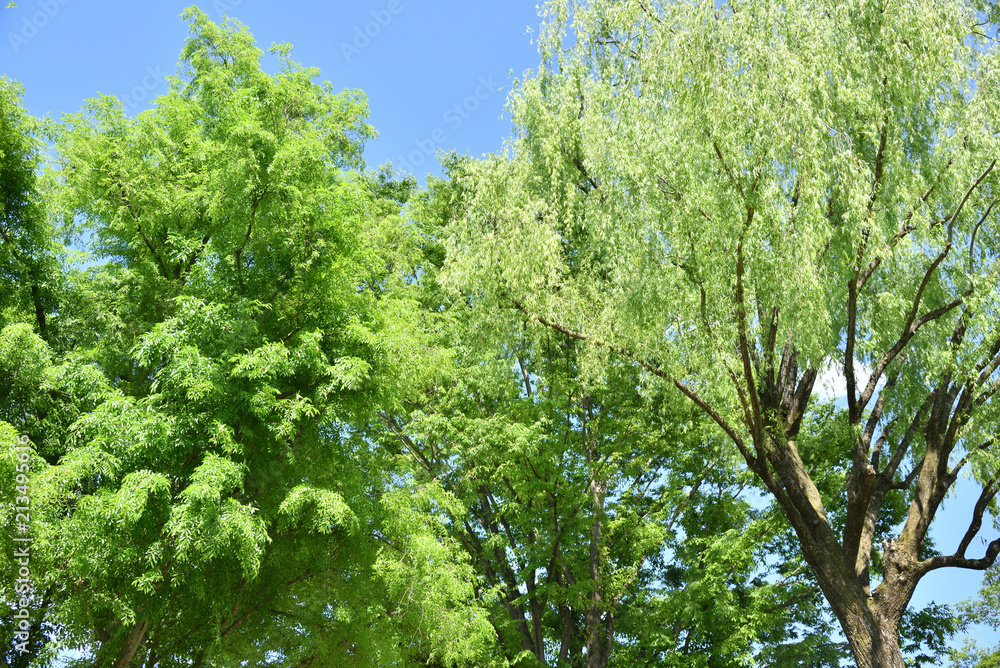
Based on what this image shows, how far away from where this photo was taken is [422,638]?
9438 millimetres

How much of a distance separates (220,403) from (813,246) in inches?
258

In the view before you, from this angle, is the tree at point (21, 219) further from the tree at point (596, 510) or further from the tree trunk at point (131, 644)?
the tree at point (596, 510)

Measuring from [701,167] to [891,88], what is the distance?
2704 mm

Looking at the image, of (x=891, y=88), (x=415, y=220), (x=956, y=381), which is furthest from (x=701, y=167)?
(x=415, y=220)

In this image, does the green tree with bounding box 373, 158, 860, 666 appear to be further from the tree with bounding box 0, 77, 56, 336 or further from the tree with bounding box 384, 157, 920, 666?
the tree with bounding box 0, 77, 56, 336

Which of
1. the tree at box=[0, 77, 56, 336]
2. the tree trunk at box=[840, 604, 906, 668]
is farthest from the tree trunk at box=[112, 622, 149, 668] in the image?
the tree trunk at box=[840, 604, 906, 668]

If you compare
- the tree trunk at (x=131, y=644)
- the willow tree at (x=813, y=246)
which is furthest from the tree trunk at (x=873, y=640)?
the tree trunk at (x=131, y=644)

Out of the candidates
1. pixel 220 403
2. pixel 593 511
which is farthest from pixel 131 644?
pixel 593 511

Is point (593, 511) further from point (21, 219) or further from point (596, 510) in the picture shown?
point (21, 219)

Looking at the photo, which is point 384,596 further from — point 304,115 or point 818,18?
point 818,18

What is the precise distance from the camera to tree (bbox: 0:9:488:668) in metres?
6.56

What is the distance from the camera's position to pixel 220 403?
741 cm

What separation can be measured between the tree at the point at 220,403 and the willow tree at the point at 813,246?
2.53 m

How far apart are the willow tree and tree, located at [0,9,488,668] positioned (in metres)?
2.53
